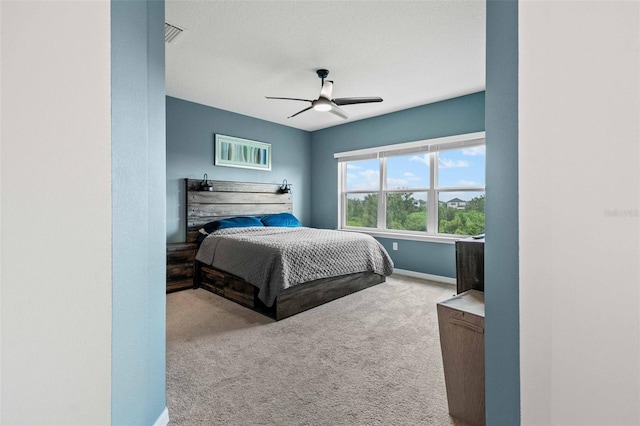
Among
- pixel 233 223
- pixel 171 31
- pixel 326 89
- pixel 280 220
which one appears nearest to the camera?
pixel 171 31

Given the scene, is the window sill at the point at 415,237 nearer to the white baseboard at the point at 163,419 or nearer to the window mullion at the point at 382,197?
the window mullion at the point at 382,197

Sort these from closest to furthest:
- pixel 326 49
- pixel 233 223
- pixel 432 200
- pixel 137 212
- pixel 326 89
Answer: pixel 137 212
pixel 326 49
pixel 326 89
pixel 233 223
pixel 432 200

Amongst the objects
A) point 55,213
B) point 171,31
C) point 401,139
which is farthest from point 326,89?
point 55,213

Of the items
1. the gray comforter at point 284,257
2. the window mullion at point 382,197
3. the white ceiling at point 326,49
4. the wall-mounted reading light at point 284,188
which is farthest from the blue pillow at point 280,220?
the white ceiling at point 326,49

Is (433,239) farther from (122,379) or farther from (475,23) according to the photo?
(122,379)

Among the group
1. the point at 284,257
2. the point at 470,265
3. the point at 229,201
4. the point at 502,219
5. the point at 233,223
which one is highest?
the point at 229,201

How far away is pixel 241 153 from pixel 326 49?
8.26 feet

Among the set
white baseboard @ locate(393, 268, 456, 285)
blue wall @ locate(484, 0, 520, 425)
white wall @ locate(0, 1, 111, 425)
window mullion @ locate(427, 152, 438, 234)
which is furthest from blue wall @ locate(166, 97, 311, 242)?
blue wall @ locate(484, 0, 520, 425)

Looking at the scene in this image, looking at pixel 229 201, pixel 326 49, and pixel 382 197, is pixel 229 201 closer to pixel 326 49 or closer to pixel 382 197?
pixel 382 197

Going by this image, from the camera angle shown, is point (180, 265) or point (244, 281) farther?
point (180, 265)

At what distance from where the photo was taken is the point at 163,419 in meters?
1.44

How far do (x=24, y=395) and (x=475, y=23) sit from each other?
10.7 ft

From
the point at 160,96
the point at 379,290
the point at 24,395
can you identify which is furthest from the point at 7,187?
the point at 379,290

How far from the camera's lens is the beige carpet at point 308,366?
154cm
